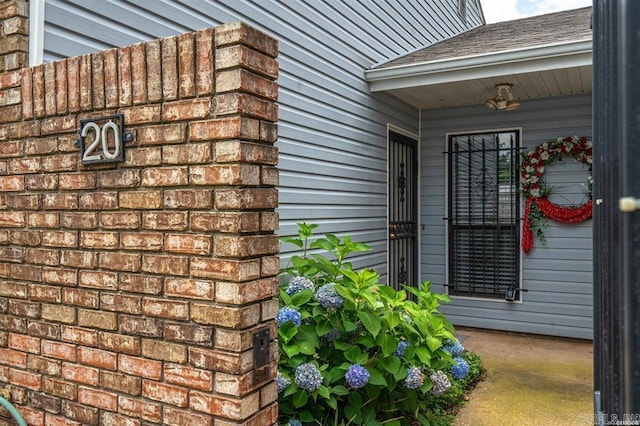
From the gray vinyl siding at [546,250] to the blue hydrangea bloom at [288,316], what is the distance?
3.55 m

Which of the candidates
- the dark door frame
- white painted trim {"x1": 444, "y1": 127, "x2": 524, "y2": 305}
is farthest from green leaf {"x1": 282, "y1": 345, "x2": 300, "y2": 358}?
white painted trim {"x1": 444, "y1": 127, "x2": 524, "y2": 305}

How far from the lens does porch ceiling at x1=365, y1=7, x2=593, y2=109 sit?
4176mm

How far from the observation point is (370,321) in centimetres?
257

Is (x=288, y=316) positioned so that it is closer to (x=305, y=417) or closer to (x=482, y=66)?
(x=305, y=417)

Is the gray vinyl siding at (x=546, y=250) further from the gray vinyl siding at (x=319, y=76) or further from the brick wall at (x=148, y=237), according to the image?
the brick wall at (x=148, y=237)

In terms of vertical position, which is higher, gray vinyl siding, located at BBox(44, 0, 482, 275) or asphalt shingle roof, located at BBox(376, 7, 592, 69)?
Answer: asphalt shingle roof, located at BBox(376, 7, 592, 69)

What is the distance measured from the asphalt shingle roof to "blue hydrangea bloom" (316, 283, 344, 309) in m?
2.84

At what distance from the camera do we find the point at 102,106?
1754mm

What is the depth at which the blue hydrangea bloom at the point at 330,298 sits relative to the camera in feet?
8.71

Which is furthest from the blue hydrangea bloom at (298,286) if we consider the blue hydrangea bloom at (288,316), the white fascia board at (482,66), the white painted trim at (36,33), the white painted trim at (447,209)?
the white painted trim at (447,209)

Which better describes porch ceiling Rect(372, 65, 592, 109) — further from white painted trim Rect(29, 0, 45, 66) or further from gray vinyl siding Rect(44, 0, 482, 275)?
white painted trim Rect(29, 0, 45, 66)

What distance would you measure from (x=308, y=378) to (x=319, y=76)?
259cm

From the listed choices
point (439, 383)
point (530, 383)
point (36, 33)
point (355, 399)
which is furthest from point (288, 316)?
point (530, 383)

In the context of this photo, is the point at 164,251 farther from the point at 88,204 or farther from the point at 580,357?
the point at 580,357
